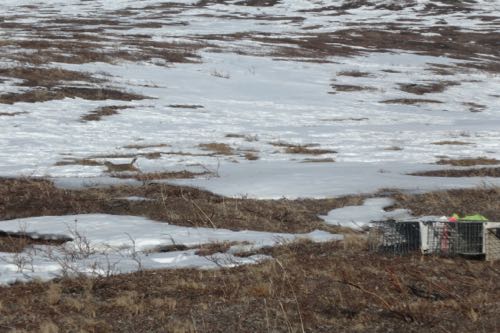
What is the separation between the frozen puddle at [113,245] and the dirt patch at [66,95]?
15972 mm

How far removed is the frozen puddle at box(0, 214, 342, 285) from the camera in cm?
768

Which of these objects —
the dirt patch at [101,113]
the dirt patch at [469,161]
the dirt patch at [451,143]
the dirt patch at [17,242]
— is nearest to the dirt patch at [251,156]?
the dirt patch at [469,161]

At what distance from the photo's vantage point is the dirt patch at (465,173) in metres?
15.2

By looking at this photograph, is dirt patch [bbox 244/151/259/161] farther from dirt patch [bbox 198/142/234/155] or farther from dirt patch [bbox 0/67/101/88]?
dirt patch [bbox 0/67/101/88]

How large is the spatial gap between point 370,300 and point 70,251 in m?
4.31

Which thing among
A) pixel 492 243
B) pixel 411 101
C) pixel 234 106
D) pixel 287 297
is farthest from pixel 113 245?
Result: pixel 411 101

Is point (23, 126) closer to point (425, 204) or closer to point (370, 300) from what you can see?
point (425, 204)

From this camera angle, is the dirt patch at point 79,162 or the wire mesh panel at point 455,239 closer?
the wire mesh panel at point 455,239

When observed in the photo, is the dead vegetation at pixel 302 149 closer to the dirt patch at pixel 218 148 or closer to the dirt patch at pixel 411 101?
the dirt patch at pixel 218 148

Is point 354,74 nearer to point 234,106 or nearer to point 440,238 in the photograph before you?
point 234,106

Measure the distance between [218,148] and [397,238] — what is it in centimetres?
1125

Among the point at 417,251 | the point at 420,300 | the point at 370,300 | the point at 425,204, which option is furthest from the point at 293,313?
the point at 425,204

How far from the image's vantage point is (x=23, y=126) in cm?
2095

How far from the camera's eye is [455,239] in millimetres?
7824
